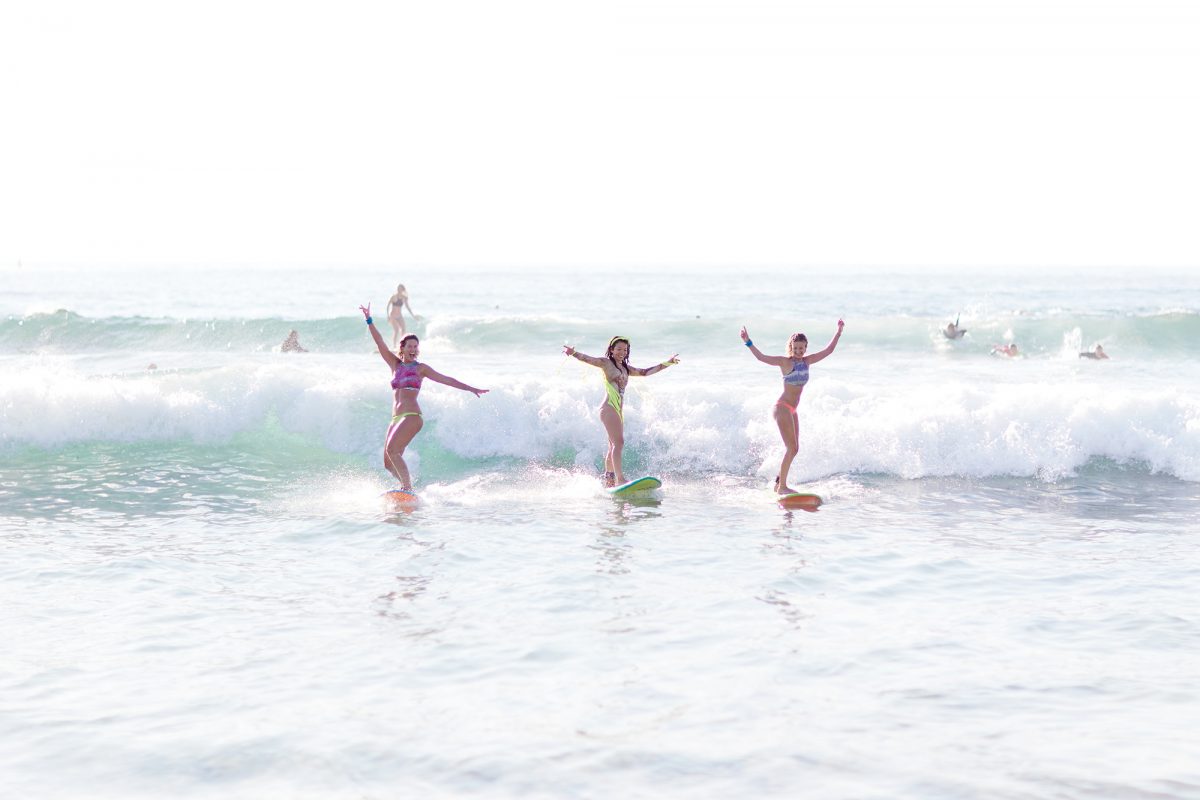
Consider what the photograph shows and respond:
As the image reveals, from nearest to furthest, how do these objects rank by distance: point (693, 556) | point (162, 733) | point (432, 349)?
point (162, 733)
point (693, 556)
point (432, 349)

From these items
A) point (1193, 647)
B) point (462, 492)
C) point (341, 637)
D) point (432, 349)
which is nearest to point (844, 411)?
point (462, 492)

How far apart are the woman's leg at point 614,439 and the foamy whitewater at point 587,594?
685 mm

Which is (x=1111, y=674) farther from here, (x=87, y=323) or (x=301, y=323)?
(x=87, y=323)

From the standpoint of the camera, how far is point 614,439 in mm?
12062

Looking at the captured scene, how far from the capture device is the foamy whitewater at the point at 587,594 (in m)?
5.04

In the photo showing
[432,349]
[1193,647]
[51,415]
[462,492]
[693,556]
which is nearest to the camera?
[1193,647]

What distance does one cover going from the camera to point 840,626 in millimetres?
6930

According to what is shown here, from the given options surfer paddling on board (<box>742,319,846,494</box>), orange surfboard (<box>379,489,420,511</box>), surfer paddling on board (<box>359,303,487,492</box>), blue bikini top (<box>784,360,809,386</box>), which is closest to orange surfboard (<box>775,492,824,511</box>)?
surfer paddling on board (<box>742,319,846,494</box>)

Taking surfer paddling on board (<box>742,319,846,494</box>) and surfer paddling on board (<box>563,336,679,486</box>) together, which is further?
surfer paddling on board (<box>563,336,679,486</box>)

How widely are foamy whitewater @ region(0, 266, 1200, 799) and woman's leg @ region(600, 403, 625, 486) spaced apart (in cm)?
69

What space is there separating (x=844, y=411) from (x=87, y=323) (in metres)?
26.2

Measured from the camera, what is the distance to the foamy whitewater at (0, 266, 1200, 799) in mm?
5043

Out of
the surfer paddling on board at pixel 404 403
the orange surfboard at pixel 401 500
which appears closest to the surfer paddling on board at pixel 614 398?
the surfer paddling on board at pixel 404 403

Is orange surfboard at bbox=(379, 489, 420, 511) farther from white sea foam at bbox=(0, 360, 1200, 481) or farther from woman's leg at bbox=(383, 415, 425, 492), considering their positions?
white sea foam at bbox=(0, 360, 1200, 481)
